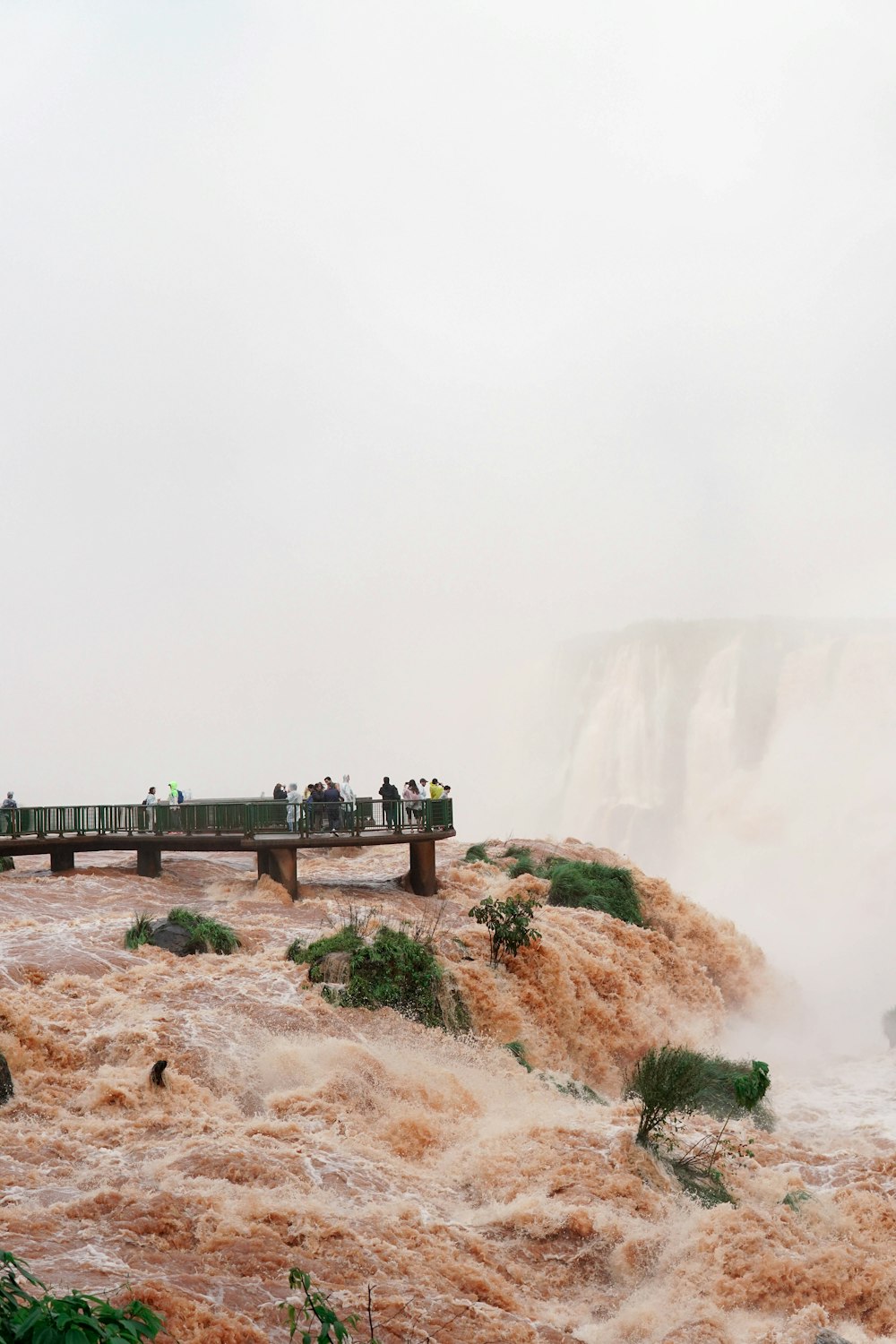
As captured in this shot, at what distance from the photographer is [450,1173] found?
10023 millimetres

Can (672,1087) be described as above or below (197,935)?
below

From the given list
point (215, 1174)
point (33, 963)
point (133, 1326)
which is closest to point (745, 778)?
point (33, 963)

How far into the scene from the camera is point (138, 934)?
49.4 ft

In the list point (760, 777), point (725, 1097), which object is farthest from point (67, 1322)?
point (760, 777)

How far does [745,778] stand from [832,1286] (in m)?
39.3

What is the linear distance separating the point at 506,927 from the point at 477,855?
9.04m

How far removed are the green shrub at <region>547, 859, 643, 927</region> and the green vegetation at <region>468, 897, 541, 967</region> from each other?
4.60 metres

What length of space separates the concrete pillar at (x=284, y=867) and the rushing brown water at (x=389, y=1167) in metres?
2.27

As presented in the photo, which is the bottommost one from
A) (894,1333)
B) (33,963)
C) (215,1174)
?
(894,1333)

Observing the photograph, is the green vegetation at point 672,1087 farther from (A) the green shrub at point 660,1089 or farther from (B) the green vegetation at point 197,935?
(B) the green vegetation at point 197,935

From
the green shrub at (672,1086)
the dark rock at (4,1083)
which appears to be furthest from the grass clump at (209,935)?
the green shrub at (672,1086)

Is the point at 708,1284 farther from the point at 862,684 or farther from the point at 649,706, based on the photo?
the point at 649,706

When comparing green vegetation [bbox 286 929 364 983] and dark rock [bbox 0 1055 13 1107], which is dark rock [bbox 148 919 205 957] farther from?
dark rock [bbox 0 1055 13 1107]

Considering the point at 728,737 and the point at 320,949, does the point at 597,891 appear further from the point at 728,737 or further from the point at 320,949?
the point at 728,737
